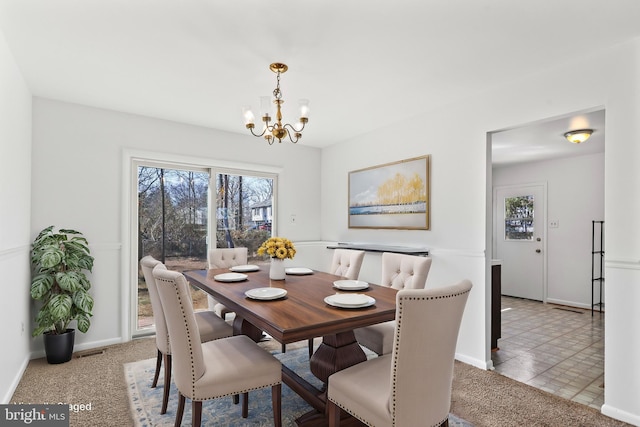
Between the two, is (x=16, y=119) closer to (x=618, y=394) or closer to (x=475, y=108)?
(x=475, y=108)

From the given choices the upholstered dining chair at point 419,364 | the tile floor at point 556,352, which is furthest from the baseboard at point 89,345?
the tile floor at point 556,352

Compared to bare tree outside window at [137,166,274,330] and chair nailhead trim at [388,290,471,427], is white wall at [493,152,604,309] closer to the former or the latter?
bare tree outside window at [137,166,274,330]

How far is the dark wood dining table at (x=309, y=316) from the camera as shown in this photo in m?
1.65

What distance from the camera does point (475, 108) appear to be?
3.25 metres

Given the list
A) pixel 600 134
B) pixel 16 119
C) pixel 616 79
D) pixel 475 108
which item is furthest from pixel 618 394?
pixel 16 119

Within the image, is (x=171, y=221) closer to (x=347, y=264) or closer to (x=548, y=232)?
(x=347, y=264)

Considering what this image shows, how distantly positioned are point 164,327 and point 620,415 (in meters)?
3.07

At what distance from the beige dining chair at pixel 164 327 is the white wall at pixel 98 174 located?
1359mm

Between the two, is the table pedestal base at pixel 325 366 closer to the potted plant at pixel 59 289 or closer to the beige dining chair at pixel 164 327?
the beige dining chair at pixel 164 327

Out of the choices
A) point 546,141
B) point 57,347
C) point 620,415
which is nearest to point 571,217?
point 546,141

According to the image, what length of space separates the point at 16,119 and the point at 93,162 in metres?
0.94

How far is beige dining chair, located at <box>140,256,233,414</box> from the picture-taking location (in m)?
2.31

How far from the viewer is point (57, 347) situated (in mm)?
3098

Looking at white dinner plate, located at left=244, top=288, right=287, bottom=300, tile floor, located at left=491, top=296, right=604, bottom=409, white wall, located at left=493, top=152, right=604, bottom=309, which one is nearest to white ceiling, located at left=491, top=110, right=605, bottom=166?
white wall, located at left=493, top=152, right=604, bottom=309
